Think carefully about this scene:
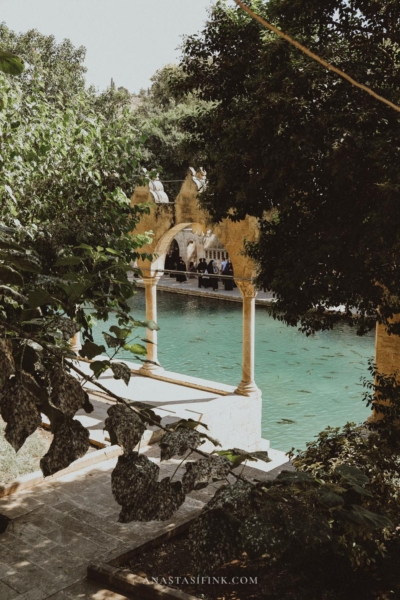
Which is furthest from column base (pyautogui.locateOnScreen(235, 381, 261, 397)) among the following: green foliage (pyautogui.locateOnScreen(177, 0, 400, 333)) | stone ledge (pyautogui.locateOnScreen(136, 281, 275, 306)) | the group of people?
the group of people

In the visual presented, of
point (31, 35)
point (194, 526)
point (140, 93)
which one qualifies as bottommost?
point (194, 526)

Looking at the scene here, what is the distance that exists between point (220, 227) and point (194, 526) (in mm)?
9024

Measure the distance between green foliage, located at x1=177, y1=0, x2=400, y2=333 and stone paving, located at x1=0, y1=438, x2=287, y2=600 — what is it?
2.42m

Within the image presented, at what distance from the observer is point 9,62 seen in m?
1.18

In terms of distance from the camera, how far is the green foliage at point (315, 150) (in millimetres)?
5332

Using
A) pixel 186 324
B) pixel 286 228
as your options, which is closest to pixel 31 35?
pixel 186 324

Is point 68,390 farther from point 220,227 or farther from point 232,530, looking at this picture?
point 220,227

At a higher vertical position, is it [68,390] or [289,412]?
[68,390]

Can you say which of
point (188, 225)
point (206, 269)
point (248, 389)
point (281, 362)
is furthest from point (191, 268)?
point (248, 389)

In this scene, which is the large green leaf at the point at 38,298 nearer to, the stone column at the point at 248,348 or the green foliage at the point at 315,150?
the green foliage at the point at 315,150

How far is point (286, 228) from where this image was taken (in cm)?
638

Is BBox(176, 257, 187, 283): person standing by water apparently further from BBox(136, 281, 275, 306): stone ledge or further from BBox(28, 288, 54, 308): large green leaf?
BBox(28, 288, 54, 308): large green leaf

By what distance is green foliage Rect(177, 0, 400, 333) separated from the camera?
17.5 ft

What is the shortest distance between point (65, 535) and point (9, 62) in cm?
502
